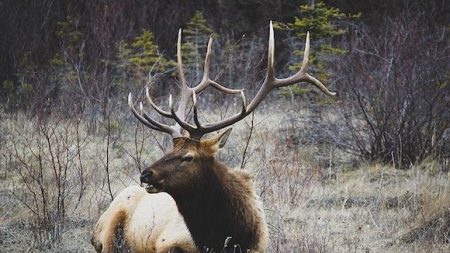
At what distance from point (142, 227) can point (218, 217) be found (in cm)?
84

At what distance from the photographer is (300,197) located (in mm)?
7484

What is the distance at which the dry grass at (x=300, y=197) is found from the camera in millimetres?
6285

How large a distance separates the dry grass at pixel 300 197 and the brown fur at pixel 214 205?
41cm

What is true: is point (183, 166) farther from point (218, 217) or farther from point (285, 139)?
point (285, 139)

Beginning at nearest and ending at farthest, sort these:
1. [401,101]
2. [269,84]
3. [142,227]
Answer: [269,84], [142,227], [401,101]

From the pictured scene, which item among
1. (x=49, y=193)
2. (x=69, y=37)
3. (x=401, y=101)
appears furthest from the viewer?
(x=69, y=37)

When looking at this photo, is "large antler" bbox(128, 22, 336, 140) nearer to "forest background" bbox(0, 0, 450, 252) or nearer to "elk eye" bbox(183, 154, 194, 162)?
"elk eye" bbox(183, 154, 194, 162)

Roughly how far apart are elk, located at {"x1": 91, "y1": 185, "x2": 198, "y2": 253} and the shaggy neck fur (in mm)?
162

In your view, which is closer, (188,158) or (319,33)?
(188,158)

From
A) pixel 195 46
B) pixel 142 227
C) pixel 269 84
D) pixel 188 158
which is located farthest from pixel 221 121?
pixel 195 46

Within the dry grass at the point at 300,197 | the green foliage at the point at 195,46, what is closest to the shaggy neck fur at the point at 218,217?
the dry grass at the point at 300,197

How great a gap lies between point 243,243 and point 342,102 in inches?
201

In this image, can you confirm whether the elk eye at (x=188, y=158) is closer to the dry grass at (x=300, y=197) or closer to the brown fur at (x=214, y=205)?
the brown fur at (x=214, y=205)

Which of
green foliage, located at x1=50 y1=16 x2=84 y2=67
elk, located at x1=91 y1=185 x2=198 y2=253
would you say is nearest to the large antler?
elk, located at x1=91 y1=185 x2=198 y2=253
